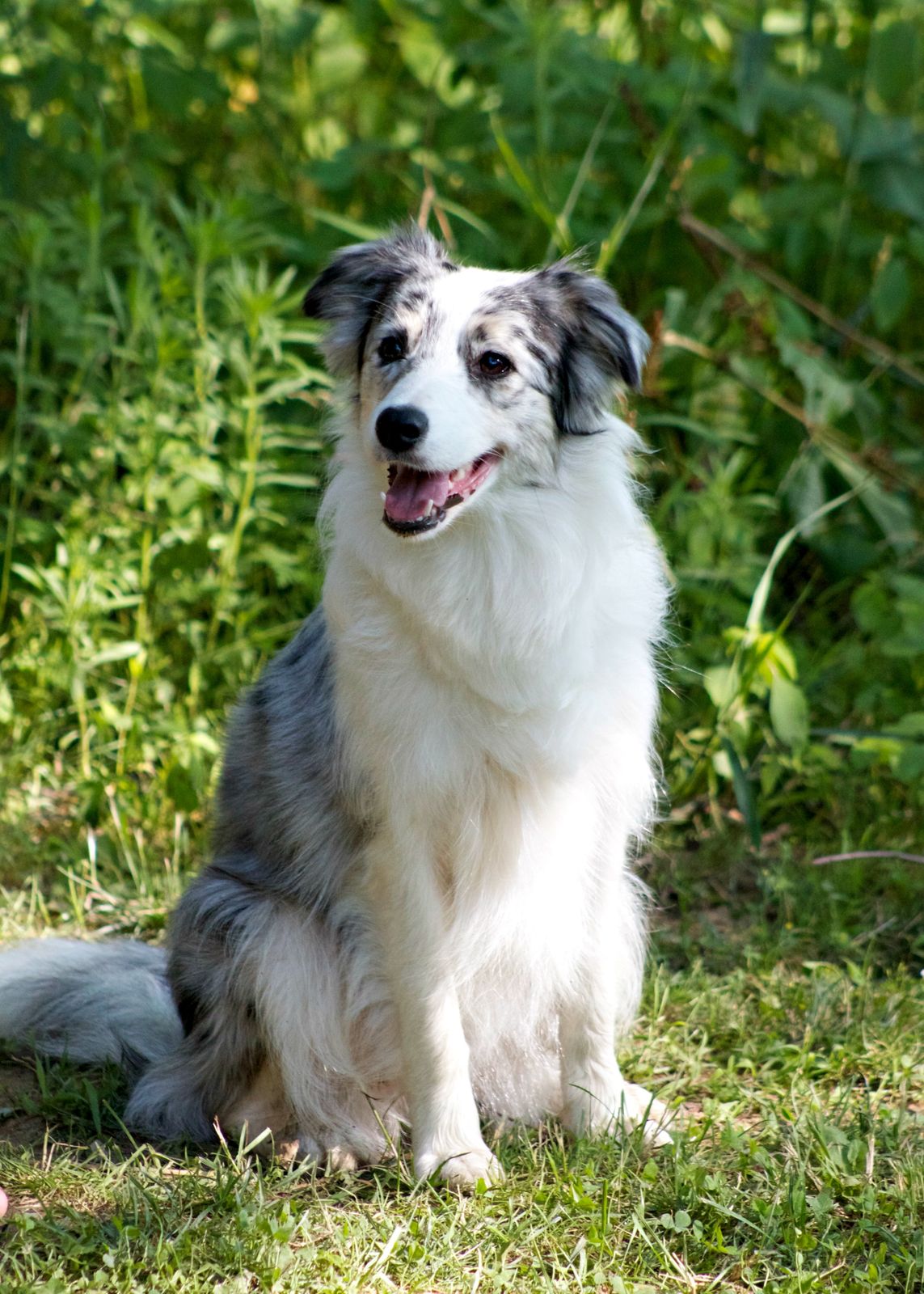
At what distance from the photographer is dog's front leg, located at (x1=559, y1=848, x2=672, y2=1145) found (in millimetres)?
2705

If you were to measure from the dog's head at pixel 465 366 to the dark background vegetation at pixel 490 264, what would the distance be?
Result: 3.17 ft

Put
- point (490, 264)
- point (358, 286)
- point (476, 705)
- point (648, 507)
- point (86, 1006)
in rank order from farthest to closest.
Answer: point (490, 264), point (648, 507), point (86, 1006), point (358, 286), point (476, 705)

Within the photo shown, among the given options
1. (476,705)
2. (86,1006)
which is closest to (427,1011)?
(476,705)

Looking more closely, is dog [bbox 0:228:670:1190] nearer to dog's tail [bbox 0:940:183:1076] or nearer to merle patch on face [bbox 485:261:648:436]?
merle patch on face [bbox 485:261:648:436]

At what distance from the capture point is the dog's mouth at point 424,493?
7.91 feet

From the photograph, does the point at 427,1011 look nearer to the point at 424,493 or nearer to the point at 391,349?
the point at 424,493

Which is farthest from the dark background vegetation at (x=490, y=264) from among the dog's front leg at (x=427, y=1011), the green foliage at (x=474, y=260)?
the dog's front leg at (x=427, y=1011)

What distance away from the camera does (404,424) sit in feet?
7.79

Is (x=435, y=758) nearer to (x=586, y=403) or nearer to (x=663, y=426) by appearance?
(x=586, y=403)

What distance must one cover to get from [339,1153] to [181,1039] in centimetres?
43

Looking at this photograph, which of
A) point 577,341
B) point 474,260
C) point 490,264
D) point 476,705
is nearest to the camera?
point 476,705

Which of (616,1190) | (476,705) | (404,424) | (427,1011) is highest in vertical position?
(404,424)

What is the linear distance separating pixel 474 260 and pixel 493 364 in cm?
193

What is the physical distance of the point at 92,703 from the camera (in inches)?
156
